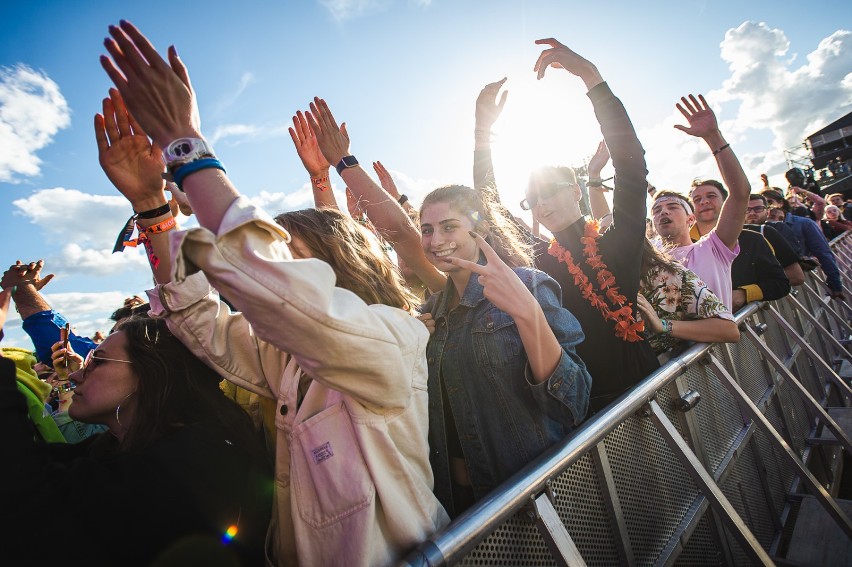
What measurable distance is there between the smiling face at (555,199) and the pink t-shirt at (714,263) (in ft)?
4.06

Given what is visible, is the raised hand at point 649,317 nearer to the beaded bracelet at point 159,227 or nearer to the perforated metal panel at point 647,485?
the perforated metal panel at point 647,485

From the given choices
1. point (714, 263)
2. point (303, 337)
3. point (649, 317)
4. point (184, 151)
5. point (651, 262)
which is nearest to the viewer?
point (303, 337)

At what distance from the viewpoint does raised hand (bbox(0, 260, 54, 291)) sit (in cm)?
291

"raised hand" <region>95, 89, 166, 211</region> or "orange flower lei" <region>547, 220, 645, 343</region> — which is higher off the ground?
"raised hand" <region>95, 89, 166, 211</region>

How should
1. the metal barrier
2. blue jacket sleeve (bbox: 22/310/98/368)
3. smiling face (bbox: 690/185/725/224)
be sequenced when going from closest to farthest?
the metal barrier
blue jacket sleeve (bbox: 22/310/98/368)
smiling face (bbox: 690/185/725/224)

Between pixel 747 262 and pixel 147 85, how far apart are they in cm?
442

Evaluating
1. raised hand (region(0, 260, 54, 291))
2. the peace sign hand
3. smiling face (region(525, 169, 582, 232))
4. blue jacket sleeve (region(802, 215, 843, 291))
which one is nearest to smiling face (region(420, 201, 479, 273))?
the peace sign hand

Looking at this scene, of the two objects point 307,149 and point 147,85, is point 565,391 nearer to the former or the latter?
point 147,85

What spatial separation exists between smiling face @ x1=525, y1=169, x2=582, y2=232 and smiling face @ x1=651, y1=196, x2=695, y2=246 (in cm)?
123

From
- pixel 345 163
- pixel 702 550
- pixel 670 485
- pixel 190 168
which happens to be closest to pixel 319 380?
pixel 190 168

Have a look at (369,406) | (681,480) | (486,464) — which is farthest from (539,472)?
(681,480)

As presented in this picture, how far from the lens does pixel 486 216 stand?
2184 mm

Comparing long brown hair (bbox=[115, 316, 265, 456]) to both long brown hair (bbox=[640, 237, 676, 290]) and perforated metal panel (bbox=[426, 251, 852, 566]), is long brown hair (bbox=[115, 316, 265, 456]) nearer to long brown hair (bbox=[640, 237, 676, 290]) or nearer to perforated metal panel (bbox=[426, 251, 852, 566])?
perforated metal panel (bbox=[426, 251, 852, 566])

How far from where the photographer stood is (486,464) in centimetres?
153
